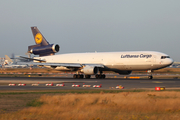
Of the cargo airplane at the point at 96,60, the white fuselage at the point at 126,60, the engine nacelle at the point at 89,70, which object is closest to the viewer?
the white fuselage at the point at 126,60

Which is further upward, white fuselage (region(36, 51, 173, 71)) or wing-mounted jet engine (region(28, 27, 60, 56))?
wing-mounted jet engine (region(28, 27, 60, 56))

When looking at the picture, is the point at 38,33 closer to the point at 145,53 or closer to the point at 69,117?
the point at 145,53

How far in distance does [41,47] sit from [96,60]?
43.9 feet

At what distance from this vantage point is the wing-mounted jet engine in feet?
177

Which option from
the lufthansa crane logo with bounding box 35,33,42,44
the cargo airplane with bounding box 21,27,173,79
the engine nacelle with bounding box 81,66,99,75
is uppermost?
the lufthansa crane logo with bounding box 35,33,42,44

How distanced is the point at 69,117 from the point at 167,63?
115 feet

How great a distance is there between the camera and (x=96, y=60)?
4856cm

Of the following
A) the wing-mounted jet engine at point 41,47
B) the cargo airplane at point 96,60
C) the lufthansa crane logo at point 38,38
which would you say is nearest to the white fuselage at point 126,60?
the cargo airplane at point 96,60

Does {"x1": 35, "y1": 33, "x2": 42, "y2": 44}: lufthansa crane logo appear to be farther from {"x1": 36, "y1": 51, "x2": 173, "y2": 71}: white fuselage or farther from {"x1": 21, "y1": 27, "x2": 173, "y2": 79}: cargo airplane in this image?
{"x1": 36, "y1": 51, "x2": 173, "y2": 71}: white fuselage

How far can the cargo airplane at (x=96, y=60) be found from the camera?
43.1m

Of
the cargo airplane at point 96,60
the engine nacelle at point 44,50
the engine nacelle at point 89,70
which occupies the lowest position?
the engine nacelle at point 89,70

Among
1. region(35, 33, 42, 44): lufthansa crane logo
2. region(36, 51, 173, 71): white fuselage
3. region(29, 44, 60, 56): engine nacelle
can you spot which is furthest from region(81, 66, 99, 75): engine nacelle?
region(35, 33, 42, 44): lufthansa crane logo

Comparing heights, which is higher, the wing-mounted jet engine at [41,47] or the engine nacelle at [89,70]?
the wing-mounted jet engine at [41,47]

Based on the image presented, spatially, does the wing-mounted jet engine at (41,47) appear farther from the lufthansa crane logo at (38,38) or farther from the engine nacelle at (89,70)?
the engine nacelle at (89,70)
